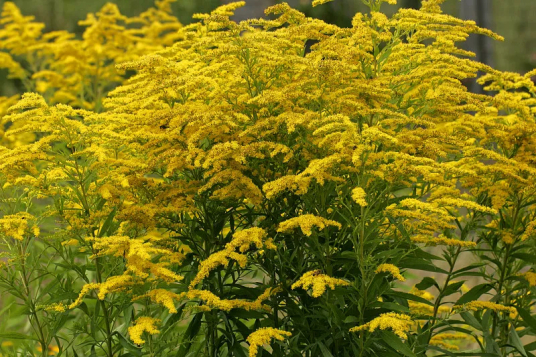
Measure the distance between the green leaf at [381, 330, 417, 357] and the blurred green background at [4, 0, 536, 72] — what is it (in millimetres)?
4494

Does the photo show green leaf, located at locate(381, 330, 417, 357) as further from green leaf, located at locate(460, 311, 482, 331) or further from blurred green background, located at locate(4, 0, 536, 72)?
blurred green background, located at locate(4, 0, 536, 72)

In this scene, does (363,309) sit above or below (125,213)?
below

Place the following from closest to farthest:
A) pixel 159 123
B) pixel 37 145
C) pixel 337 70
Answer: pixel 337 70 < pixel 37 145 < pixel 159 123

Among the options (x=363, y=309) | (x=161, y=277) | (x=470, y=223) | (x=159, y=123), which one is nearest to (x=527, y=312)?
(x=470, y=223)

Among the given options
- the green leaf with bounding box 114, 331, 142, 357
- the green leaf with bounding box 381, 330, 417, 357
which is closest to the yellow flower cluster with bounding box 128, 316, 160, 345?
the green leaf with bounding box 114, 331, 142, 357

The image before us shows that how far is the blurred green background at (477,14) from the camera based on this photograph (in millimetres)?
7422

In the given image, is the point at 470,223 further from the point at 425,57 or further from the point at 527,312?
the point at 425,57

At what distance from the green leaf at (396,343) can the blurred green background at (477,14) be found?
4.49 metres

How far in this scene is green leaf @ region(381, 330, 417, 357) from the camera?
2786mm

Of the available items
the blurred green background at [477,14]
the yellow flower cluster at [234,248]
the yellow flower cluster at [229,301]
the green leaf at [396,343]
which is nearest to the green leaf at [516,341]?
the green leaf at [396,343]

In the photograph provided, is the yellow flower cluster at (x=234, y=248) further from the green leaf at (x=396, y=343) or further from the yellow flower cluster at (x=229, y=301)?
the green leaf at (x=396, y=343)

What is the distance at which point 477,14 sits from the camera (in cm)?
754

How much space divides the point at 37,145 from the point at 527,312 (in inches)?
89.5

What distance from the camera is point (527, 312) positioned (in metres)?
3.28
